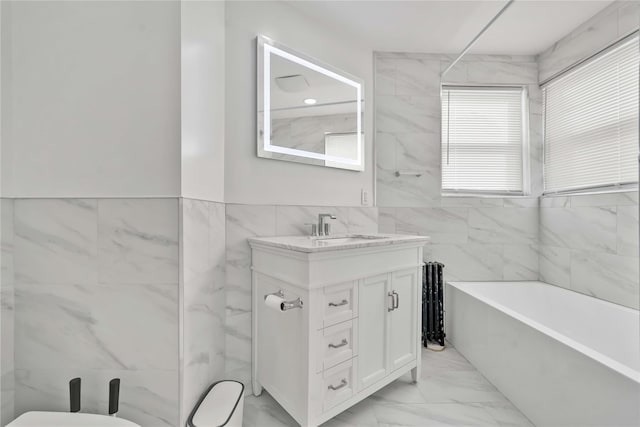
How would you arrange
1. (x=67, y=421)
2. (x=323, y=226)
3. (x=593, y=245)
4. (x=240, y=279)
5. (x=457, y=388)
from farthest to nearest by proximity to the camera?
(x=593, y=245), (x=323, y=226), (x=457, y=388), (x=240, y=279), (x=67, y=421)

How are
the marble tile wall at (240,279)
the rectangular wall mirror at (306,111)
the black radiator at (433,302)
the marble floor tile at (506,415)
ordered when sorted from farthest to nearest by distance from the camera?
the black radiator at (433,302) → the rectangular wall mirror at (306,111) → the marble tile wall at (240,279) → the marble floor tile at (506,415)

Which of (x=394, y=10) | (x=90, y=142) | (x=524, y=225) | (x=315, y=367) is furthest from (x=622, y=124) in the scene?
(x=90, y=142)

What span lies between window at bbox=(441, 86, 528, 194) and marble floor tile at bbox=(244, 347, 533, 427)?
149 centimetres

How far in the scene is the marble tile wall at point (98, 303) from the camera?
1186 millimetres

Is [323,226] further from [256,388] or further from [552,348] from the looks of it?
[552,348]

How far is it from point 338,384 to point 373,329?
1.04 feet

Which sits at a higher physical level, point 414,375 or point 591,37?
point 591,37

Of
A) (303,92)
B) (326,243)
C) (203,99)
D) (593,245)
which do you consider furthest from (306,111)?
(593,245)

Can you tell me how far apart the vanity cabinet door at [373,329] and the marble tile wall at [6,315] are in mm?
1457

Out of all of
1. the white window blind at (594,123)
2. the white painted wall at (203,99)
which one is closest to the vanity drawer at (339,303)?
the white painted wall at (203,99)

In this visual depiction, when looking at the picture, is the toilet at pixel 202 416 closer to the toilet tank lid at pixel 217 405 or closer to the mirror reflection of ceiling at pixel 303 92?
the toilet tank lid at pixel 217 405

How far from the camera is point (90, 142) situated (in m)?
1.19

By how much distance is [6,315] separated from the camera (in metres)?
1.15

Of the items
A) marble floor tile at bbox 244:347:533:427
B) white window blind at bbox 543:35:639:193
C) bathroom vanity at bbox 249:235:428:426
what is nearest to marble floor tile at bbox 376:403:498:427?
marble floor tile at bbox 244:347:533:427
